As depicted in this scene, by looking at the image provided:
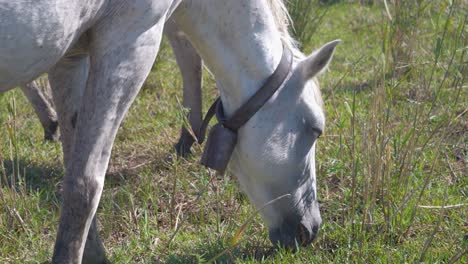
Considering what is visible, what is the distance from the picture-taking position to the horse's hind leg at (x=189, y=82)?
455 centimetres

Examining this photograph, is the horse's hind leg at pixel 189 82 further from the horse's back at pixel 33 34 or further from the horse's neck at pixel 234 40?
the horse's back at pixel 33 34

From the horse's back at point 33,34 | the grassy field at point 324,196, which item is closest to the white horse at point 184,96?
the grassy field at point 324,196

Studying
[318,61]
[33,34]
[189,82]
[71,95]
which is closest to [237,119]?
[318,61]

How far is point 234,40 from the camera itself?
9.71 ft

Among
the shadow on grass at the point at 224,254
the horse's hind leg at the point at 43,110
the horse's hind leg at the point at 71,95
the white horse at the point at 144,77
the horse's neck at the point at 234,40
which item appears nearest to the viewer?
the white horse at the point at 144,77

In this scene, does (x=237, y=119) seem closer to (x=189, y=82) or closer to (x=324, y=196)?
(x=324, y=196)

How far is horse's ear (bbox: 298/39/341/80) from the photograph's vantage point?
9.68 ft

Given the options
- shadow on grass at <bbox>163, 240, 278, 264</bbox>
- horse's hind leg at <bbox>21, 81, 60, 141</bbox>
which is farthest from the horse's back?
horse's hind leg at <bbox>21, 81, 60, 141</bbox>

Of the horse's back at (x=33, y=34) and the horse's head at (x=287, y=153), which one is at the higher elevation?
the horse's back at (x=33, y=34)

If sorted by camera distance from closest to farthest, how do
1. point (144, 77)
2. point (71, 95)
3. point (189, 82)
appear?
1. point (144, 77)
2. point (71, 95)
3. point (189, 82)

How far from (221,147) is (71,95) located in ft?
2.24

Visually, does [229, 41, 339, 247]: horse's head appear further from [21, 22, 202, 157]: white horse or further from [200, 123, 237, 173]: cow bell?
[21, 22, 202, 157]: white horse

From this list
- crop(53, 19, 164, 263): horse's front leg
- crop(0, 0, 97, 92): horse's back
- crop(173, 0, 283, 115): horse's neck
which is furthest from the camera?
crop(173, 0, 283, 115): horse's neck

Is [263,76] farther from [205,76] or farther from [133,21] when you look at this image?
[205,76]
